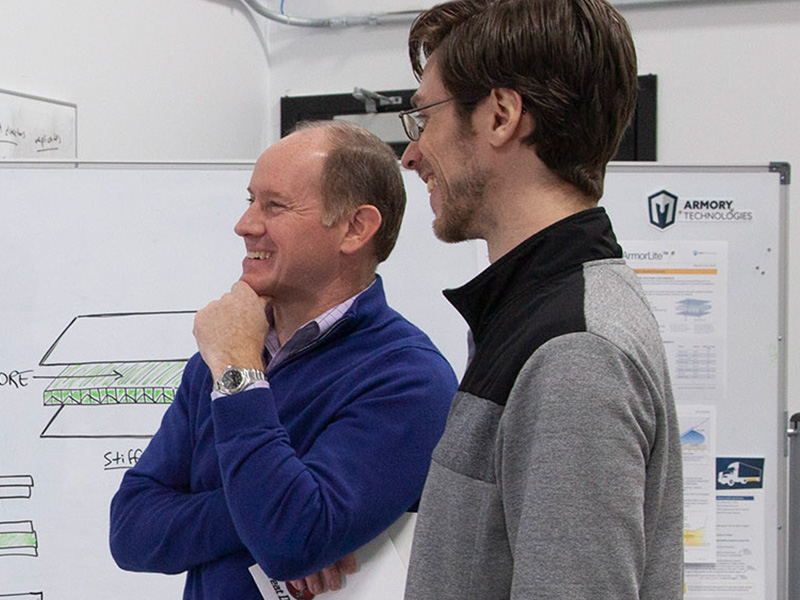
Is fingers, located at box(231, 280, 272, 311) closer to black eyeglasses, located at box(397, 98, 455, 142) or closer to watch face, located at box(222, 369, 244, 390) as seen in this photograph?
watch face, located at box(222, 369, 244, 390)

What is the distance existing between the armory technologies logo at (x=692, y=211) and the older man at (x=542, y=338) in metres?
1.22

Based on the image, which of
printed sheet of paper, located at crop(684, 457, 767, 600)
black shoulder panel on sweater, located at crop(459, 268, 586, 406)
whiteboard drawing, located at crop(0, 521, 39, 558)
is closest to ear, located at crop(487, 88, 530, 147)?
black shoulder panel on sweater, located at crop(459, 268, 586, 406)

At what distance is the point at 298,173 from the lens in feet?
3.88

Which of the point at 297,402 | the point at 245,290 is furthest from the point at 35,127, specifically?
the point at 297,402

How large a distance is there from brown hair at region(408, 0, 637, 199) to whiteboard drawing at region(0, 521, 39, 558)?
1.50 meters

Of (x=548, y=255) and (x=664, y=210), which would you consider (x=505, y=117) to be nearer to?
(x=548, y=255)

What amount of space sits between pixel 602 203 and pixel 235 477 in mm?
1290

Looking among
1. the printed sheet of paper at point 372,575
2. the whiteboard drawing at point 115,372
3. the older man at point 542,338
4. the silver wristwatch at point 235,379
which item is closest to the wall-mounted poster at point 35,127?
the whiteboard drawing at point 115,372

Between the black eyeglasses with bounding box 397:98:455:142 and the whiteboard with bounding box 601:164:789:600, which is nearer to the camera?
the black eyeglasses with bounding box 397:98:455:142

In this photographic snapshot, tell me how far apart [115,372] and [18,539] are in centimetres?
40

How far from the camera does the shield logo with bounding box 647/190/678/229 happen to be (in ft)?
6.61

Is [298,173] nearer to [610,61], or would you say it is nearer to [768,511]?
[610,61]

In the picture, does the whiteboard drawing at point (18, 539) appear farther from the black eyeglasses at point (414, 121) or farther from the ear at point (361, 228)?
the black eyeglasses at point (414, 121)

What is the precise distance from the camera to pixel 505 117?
0.82m
